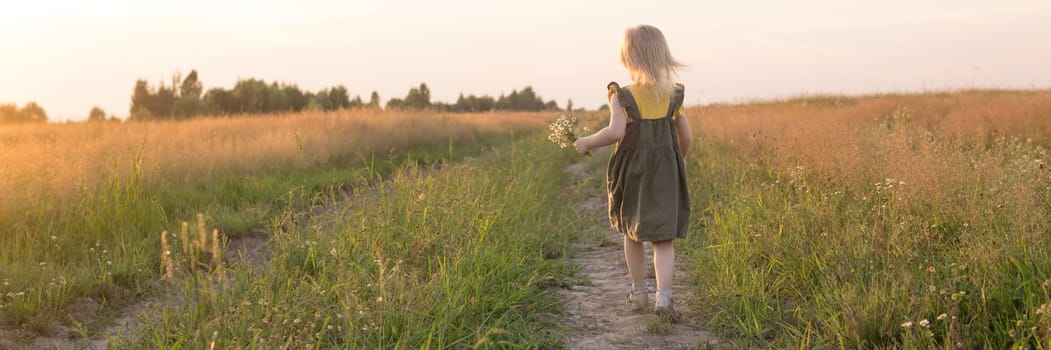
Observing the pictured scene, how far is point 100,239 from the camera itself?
5457mm

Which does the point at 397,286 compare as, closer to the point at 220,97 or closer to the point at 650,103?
the point at 650,103

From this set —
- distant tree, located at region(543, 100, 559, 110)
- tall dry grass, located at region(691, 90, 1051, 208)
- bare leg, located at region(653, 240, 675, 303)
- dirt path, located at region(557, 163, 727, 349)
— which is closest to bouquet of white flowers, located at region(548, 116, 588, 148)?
bare leg, located at region(653, 240, 675, 303)

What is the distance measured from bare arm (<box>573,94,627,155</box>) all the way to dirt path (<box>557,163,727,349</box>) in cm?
97

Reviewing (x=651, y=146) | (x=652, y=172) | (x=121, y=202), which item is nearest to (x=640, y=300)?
(x=652, y=172)

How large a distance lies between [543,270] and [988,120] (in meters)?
10.3

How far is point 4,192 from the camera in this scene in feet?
19.3

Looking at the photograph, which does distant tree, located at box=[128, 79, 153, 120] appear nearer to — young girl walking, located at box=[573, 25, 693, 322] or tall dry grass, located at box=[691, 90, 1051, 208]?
tall dry grass, located at box=[691, 90, 1051, 208]

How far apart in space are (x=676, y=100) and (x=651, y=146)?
1.01 ft

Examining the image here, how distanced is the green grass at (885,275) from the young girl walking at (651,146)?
17.1 inches

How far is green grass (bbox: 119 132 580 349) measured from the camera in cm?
328

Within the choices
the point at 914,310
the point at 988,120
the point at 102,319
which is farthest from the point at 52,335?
the point at 988,120

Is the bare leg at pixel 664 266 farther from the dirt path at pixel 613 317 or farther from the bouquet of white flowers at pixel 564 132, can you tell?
the bouquet of white flowers at pixel 564 132

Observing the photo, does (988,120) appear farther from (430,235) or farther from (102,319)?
(102,319)

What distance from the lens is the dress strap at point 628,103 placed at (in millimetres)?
4160
